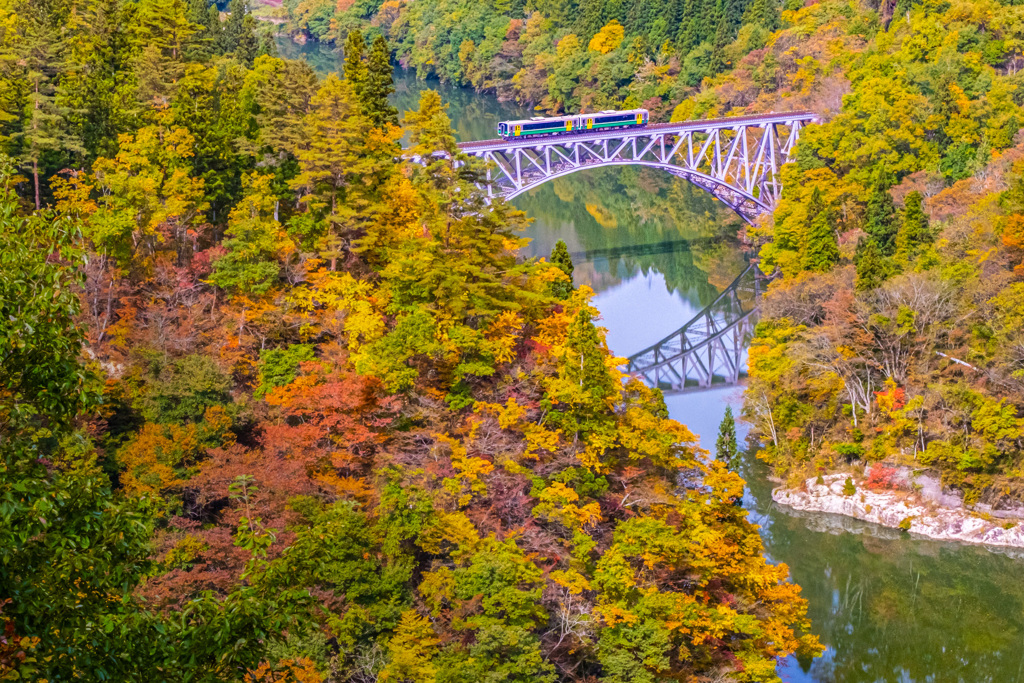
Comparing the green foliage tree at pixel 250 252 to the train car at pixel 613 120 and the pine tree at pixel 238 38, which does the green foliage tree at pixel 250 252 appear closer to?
the pine tree at pixel 238 38

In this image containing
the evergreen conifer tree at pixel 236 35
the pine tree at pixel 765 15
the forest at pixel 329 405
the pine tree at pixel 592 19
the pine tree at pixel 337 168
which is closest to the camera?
the forest at pixel 329 405

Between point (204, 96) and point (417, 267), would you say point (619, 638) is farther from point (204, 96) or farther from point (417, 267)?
point (204, 96)

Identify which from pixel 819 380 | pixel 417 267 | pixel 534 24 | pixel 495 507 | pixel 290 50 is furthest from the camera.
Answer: pixel 290 50

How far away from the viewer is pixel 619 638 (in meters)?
19.9

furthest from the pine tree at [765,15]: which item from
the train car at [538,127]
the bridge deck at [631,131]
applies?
the train car at [538,127]

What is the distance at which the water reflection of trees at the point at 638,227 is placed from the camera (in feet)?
173

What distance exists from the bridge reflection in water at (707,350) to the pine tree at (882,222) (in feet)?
20.5

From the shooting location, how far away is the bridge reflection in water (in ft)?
133

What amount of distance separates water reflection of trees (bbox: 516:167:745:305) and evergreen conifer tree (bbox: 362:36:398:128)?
54.7 feet

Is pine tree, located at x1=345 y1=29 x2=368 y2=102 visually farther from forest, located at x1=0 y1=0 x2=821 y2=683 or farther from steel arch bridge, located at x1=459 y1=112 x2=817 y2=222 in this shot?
steel arch bridge, located at x1=459 y1=112 x2=817 y2=222

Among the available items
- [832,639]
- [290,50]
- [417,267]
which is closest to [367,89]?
[417,267]

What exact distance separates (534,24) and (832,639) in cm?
7214

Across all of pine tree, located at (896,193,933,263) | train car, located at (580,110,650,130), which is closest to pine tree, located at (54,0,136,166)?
train car, located at (580,110,650,130)

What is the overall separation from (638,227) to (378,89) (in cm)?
2714
